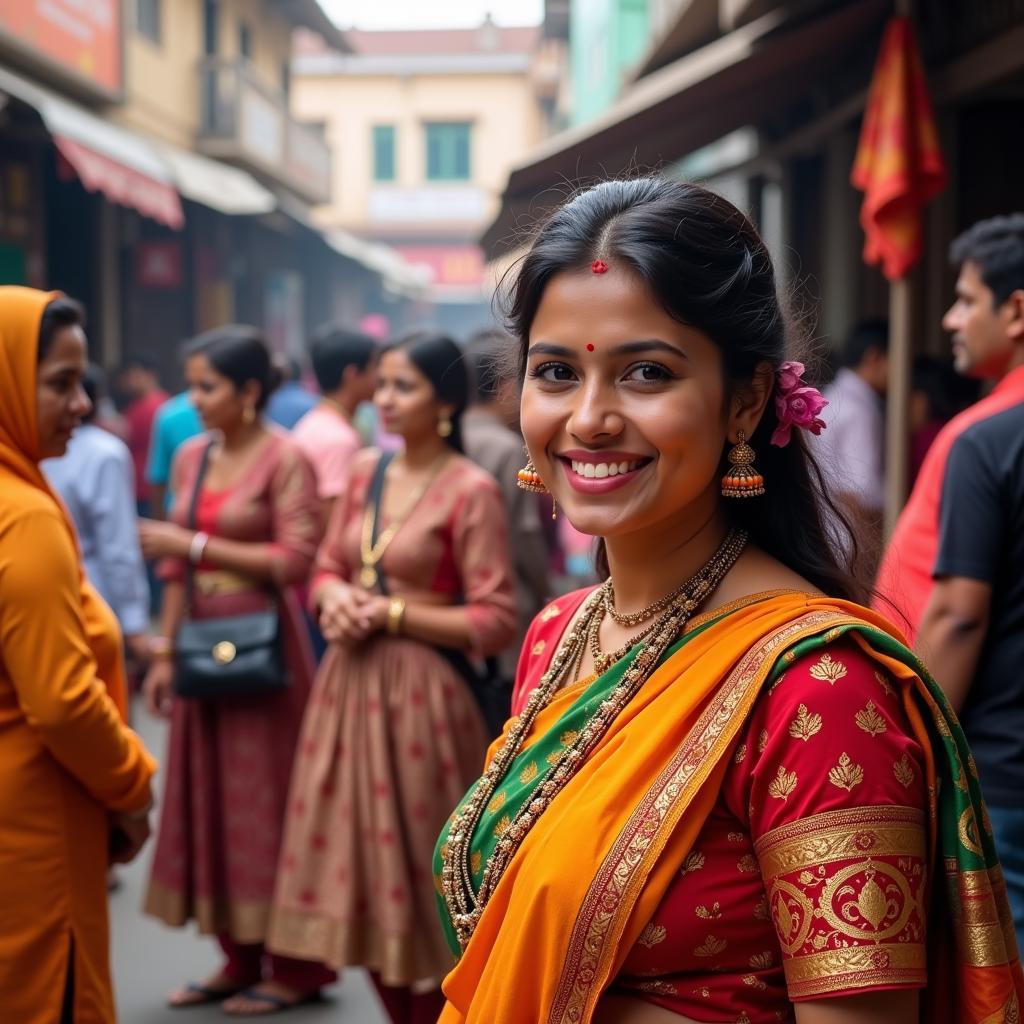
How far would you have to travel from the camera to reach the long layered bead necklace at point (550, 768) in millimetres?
1682

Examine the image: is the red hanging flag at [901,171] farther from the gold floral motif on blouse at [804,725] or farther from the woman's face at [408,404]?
the gold floral motif on blouse at [804,725]

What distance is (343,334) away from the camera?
625 cm

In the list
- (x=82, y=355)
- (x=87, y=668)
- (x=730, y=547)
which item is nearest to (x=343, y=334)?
(x=82, y=355)

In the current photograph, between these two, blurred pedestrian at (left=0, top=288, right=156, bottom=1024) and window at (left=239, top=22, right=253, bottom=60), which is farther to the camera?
window at (left=239, top=22, right=253, bottom=60)

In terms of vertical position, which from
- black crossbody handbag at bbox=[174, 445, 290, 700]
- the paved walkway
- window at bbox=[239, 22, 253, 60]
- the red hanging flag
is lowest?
the paved walkway

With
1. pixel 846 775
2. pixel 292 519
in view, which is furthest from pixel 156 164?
pixel 846 775

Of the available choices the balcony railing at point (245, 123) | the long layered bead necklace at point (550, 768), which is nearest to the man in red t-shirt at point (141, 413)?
the balcony railing at point (245, 123)

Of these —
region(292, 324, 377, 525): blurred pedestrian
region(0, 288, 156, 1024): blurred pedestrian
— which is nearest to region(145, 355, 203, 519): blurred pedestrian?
region(292, 324, 377, 525): blurred pedestrian

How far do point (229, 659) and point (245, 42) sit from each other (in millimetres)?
17662

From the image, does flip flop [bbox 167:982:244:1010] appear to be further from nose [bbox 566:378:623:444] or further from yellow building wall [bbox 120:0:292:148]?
yellow building wall [bbox 120:0:292:148]

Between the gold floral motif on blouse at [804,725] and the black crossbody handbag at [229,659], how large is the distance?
294 cm

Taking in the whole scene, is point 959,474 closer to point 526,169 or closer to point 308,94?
point 526,169

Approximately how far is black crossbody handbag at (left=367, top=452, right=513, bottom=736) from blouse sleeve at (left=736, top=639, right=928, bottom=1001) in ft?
7.91

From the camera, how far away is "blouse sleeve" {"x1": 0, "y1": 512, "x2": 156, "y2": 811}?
2510 millimetres
